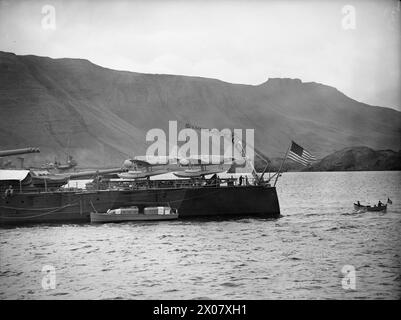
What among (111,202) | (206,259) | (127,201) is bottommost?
(206,259)

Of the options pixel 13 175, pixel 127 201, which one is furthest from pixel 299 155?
pixel 13 175

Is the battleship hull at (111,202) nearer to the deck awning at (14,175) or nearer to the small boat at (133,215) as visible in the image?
the small boat at (133,215)

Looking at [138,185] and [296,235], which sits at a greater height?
[138,185]

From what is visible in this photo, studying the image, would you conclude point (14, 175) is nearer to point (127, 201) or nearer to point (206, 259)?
point (127, 201)

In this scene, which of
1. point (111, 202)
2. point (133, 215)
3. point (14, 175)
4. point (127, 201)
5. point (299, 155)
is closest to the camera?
point (299, 155)

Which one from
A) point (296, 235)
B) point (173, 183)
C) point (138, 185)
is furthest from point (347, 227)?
point (138, 185)
